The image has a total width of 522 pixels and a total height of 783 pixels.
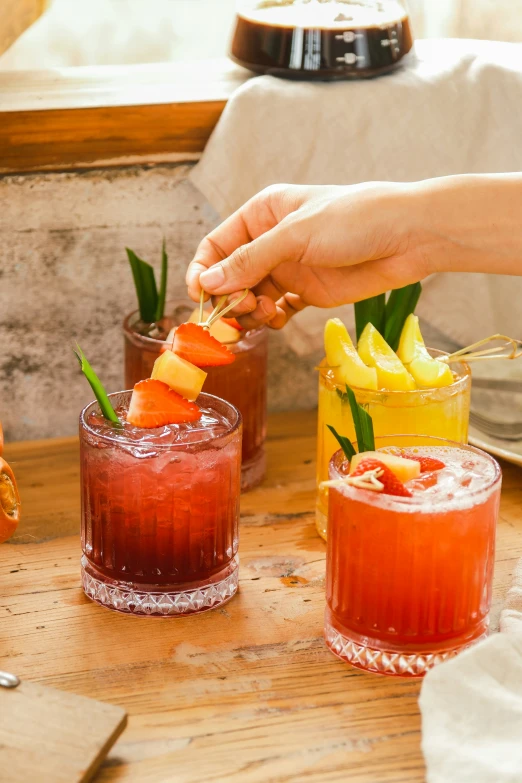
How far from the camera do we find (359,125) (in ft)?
4.65

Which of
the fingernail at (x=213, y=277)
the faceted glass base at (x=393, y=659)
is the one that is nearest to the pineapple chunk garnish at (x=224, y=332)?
the fingernail at (x=213, y=277)

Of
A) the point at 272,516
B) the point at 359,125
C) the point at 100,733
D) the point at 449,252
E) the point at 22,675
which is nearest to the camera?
the point at 100,733

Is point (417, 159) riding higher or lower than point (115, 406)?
higher

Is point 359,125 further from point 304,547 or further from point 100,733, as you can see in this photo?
point 100,733

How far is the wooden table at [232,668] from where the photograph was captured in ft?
2.63

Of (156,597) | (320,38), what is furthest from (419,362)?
(320,38)

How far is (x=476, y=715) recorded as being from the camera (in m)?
0.80

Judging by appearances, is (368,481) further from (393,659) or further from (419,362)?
(419,362)

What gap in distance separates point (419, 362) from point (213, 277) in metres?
0.25

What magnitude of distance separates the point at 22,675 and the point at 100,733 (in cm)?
17

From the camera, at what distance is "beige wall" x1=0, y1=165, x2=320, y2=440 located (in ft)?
4.53

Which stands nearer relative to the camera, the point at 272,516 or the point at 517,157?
the point at 272,516

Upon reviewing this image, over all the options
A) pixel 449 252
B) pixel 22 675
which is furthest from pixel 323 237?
pixel 22 675

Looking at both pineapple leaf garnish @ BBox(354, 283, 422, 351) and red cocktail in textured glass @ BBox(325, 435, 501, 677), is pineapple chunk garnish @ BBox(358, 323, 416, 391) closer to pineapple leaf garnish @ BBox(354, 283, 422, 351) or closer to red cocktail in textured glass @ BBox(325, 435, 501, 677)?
pineapple leaf garnish @ BBox(354, 283, 422, 351)
